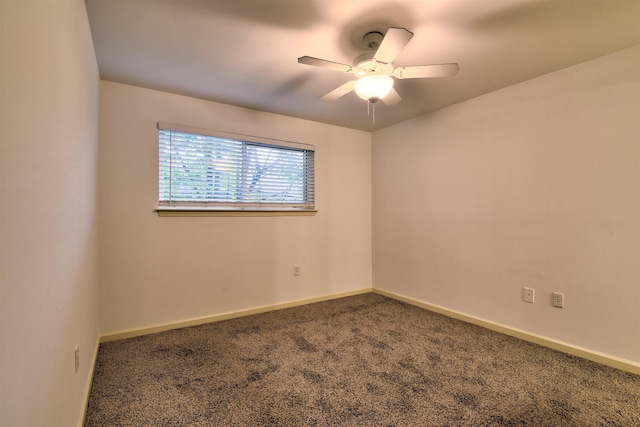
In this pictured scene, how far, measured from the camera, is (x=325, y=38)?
6.29ft

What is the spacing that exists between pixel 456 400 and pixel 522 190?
186 cm

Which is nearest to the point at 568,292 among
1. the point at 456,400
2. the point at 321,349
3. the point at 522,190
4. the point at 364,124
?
the point at 522,190

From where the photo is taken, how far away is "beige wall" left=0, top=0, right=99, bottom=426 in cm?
69

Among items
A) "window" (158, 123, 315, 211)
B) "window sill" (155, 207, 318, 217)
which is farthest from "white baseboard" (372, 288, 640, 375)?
"window" (158, 123, 315, 211)

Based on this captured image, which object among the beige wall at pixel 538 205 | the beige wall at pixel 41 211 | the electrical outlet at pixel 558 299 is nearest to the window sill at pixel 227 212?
the beige wall at pixel 41 211

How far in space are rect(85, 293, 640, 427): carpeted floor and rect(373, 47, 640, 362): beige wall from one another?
406 mm

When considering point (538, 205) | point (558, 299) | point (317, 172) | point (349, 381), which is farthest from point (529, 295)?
point (317, 172)

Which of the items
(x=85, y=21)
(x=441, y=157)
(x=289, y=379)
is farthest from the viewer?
(x=441, y=157)

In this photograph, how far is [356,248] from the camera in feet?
13.3

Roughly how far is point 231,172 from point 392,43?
2.12 m

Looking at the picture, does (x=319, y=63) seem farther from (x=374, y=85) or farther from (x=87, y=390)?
(x=87, y=390)

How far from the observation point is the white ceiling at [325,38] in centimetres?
164

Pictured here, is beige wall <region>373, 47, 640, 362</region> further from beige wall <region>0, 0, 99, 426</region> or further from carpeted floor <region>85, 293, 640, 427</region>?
beige wall <region>0, 0, 99, 426</region>

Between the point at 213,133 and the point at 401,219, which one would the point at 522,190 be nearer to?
the point at 401,219
